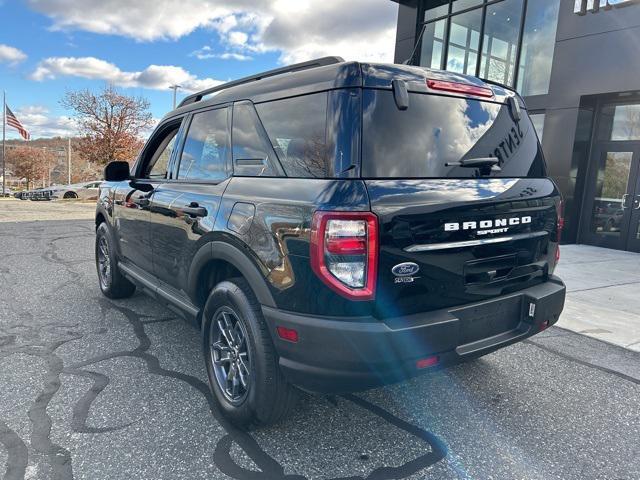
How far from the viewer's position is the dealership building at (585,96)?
902 centimetres

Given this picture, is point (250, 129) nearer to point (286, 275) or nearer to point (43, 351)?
point (286, 275)

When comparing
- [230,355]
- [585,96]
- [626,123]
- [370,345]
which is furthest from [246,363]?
[626,123]

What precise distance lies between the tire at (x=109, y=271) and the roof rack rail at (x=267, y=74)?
181cm

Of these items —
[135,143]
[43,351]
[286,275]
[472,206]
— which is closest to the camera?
[286,275]

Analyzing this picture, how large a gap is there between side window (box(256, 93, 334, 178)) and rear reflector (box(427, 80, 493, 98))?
63cm

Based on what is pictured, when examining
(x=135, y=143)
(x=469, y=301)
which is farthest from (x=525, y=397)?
(x=135, y=143)

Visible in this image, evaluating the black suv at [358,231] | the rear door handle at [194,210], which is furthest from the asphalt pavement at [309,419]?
the rear door handle at [194,210]

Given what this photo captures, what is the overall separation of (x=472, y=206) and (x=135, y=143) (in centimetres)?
2514

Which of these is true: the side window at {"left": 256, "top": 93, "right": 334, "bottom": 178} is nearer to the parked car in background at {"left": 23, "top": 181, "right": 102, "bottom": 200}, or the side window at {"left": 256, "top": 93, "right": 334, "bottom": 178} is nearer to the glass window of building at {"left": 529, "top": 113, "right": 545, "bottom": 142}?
the glass window of building at {"left": 529, "top": 113, "right": 545, "bottom": 142}

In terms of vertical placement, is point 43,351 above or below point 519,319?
below

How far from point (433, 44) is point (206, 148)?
40.0 ft

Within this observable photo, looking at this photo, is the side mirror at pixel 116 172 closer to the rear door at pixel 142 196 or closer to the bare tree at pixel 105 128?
the rear door at pixel 142 196

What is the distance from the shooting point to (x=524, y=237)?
2.60 m

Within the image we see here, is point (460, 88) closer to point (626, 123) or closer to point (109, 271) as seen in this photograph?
point (109, 271)
